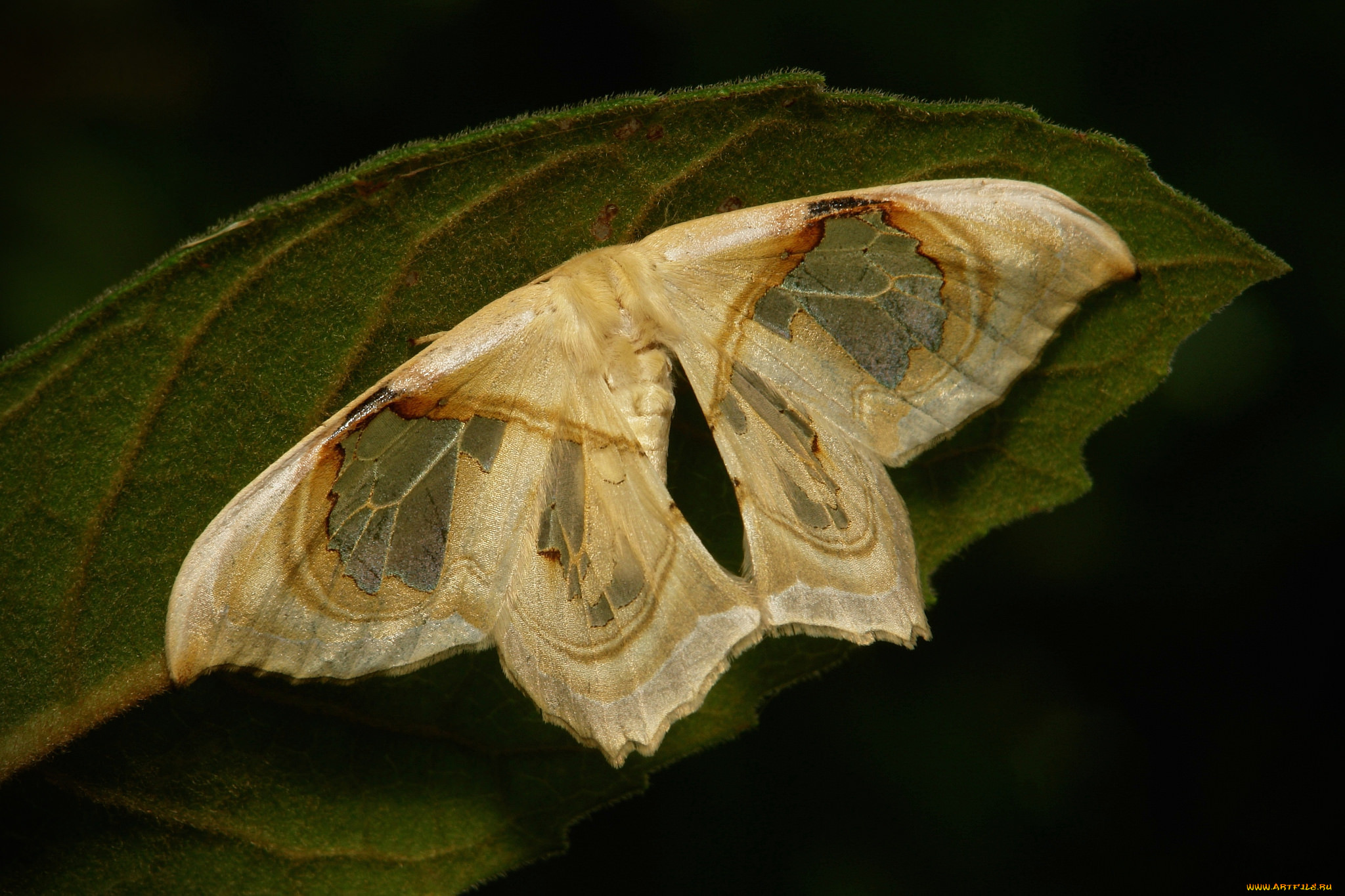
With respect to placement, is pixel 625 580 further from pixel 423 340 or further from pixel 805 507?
pixel 423 340

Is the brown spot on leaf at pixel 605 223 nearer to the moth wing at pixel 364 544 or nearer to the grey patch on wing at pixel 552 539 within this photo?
the moth wing at pixel 364 544

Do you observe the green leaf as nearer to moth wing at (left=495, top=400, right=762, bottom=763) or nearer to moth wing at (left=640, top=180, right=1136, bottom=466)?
moth wing at (left=640, top=180, right=1136, bottom=466)

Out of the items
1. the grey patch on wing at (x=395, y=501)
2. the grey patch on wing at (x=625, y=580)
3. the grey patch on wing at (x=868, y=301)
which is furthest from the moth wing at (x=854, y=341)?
the grey patch on wing at (x=395, y=501)

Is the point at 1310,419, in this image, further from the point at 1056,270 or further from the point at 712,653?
the point at 712,653

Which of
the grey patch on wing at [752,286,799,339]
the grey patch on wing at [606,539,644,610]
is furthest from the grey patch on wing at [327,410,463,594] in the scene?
the grey patch on wing at [752,286,799,339]

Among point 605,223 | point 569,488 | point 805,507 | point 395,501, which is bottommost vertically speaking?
point 805,507

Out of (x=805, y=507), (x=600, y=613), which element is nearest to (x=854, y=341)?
(x=805, y=507)
